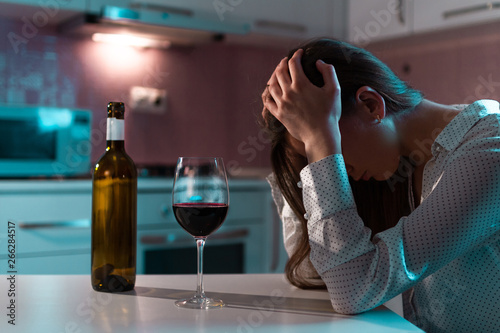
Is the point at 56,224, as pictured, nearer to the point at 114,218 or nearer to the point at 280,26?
the point at 114,218

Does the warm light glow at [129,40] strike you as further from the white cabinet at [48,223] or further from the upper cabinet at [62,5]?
the white cabinet at [48,223]

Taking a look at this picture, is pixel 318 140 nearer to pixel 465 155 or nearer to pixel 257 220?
pixel 465 155

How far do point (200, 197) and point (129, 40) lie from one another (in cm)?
247

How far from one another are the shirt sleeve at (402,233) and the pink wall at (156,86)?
6.06ft

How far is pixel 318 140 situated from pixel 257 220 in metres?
1.94

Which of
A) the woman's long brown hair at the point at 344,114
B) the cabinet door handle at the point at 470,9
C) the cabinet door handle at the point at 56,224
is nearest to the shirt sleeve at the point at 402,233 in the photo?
the woman's long brown hair at the point at 344,114

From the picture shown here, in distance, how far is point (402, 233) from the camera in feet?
2.96

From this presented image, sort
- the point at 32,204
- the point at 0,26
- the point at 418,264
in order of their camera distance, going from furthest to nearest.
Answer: the point at 0,26
the point at 32,204
the point at 418,264

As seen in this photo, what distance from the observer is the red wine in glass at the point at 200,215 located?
863 millimetres

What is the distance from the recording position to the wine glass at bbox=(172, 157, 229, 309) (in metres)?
0.85

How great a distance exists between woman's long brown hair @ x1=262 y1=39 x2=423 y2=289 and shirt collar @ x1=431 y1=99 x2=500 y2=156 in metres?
0.12

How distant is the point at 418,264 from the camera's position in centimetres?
89

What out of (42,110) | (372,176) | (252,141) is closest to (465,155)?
(372,176)

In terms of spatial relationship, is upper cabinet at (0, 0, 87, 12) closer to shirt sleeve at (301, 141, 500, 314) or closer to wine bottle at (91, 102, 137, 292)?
wine bottle at (91, 102, 137, 292)
